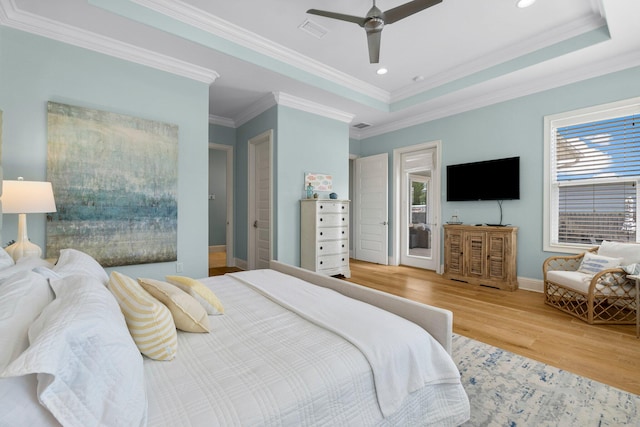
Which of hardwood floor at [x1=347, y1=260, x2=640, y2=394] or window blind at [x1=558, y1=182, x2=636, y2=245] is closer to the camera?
hardwood floor at [x1=347, y1=260, x2=640, y2=394]

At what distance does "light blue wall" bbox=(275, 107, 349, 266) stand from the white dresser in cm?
16

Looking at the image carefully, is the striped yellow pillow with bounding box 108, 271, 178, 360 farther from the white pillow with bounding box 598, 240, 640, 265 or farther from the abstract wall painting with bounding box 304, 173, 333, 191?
the white pillow with bounding box 598, 240, 640, 265

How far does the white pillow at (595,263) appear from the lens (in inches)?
115

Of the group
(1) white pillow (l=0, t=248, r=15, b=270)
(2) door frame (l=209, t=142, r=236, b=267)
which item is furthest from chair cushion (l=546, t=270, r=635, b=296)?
(2) door frame (l=209, t=142, r=236, b=267)

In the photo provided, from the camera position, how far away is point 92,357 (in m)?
0.72

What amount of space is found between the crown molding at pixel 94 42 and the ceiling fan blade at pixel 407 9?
6.94 feet

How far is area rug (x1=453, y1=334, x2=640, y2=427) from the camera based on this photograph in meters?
1.50

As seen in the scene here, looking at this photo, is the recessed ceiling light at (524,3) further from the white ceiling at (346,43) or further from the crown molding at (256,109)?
the crown molding at (256,109)

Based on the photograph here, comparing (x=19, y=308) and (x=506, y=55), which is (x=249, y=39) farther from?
(x=19, y=308)

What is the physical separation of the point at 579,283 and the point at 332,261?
9.19 feet

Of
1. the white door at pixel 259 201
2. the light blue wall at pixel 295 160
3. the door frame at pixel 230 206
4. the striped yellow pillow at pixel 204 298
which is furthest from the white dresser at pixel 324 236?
the striped yellow pillow at pixel 204 298

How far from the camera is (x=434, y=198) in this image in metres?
5.02

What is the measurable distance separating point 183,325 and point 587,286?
3.49 m

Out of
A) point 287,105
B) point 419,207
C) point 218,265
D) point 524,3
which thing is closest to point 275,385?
point 524,3
